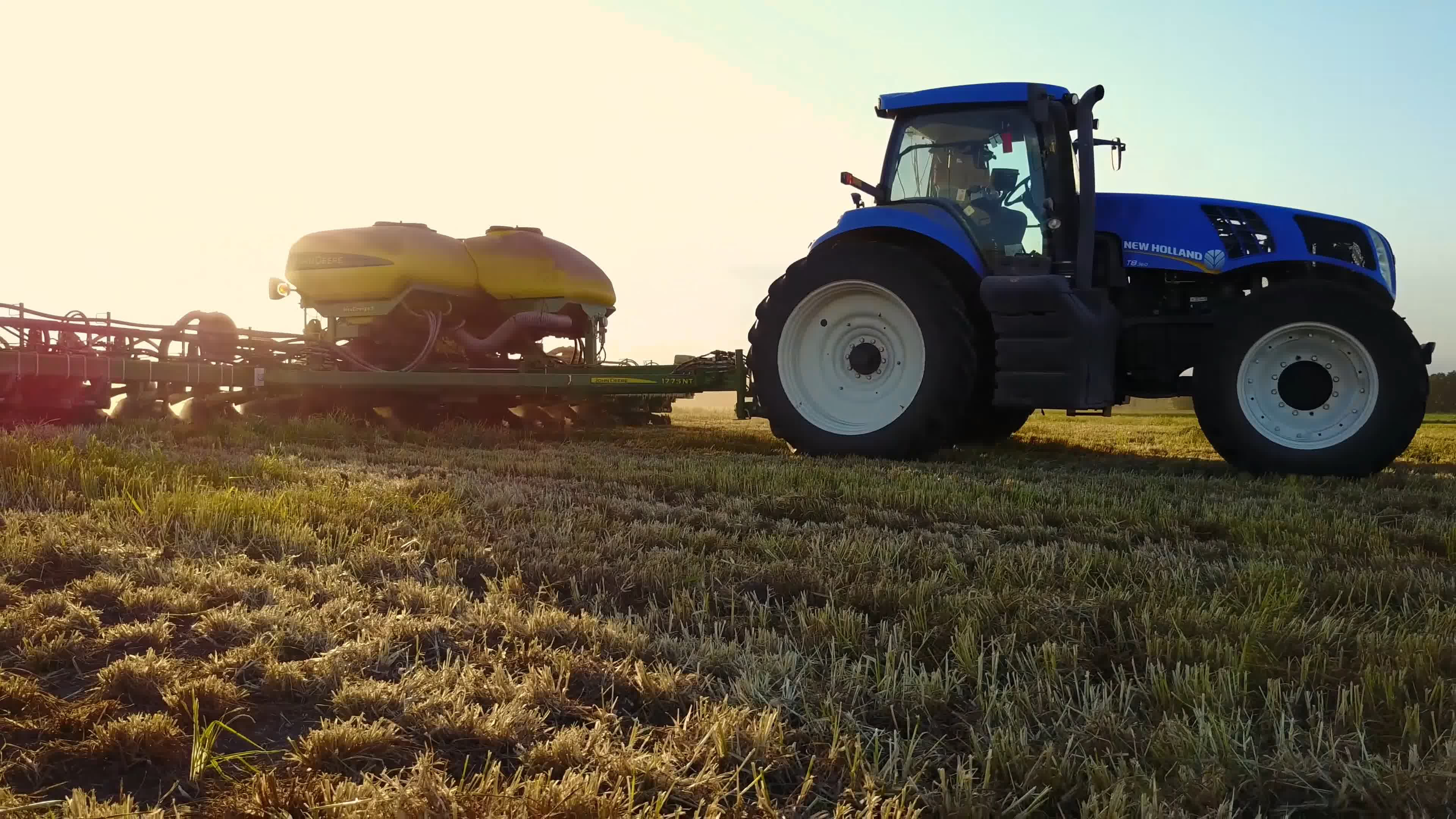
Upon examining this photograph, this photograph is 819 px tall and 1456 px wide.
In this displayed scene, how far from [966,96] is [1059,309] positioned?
155cm

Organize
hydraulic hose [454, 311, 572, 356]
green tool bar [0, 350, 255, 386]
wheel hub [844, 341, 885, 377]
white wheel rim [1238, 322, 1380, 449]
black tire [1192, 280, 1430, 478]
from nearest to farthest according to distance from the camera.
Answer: black tire [1192, 280, 1430, 478]
white wheel rim [1238, 322, 1380, 449]
wheel hub [844, 341, 885, 377]
green tool bar [0, 350, 255, 386]
hydraulic hose [454, 311, 572, 356]

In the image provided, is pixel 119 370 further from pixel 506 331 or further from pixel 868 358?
pixel 868 358

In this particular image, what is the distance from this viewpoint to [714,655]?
2.10 m

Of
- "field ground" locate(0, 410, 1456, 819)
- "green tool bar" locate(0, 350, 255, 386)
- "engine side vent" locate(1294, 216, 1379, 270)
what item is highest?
"engine side vent" locate(1294, 216, 1379, 270)

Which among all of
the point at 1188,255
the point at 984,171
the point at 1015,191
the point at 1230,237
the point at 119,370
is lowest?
the point at 119,370

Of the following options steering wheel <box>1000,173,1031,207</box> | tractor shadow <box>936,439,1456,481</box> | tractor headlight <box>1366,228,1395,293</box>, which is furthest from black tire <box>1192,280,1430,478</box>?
steering wheel <box>1000,173,1031,207</box>

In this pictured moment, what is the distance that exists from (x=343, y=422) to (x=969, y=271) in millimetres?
5413

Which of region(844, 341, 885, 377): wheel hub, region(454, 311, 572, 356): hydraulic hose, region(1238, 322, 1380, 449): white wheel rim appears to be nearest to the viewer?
region(1238, 322, 1380, 449): white wheel rim

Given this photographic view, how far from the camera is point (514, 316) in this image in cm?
956

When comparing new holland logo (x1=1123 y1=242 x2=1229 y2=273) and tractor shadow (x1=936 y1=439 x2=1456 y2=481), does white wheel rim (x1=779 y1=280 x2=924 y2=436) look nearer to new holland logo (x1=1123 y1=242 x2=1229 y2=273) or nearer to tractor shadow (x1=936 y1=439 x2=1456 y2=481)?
tractor shadow (x1=936 y1=439 x2=1456 y2=481)

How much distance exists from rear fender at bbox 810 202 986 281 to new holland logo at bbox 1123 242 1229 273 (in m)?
0.96

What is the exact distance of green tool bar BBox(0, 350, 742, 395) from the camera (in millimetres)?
7750

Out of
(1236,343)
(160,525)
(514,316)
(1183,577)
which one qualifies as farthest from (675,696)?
(514,316)

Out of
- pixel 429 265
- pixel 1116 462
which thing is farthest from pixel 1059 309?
pixel 429 265
